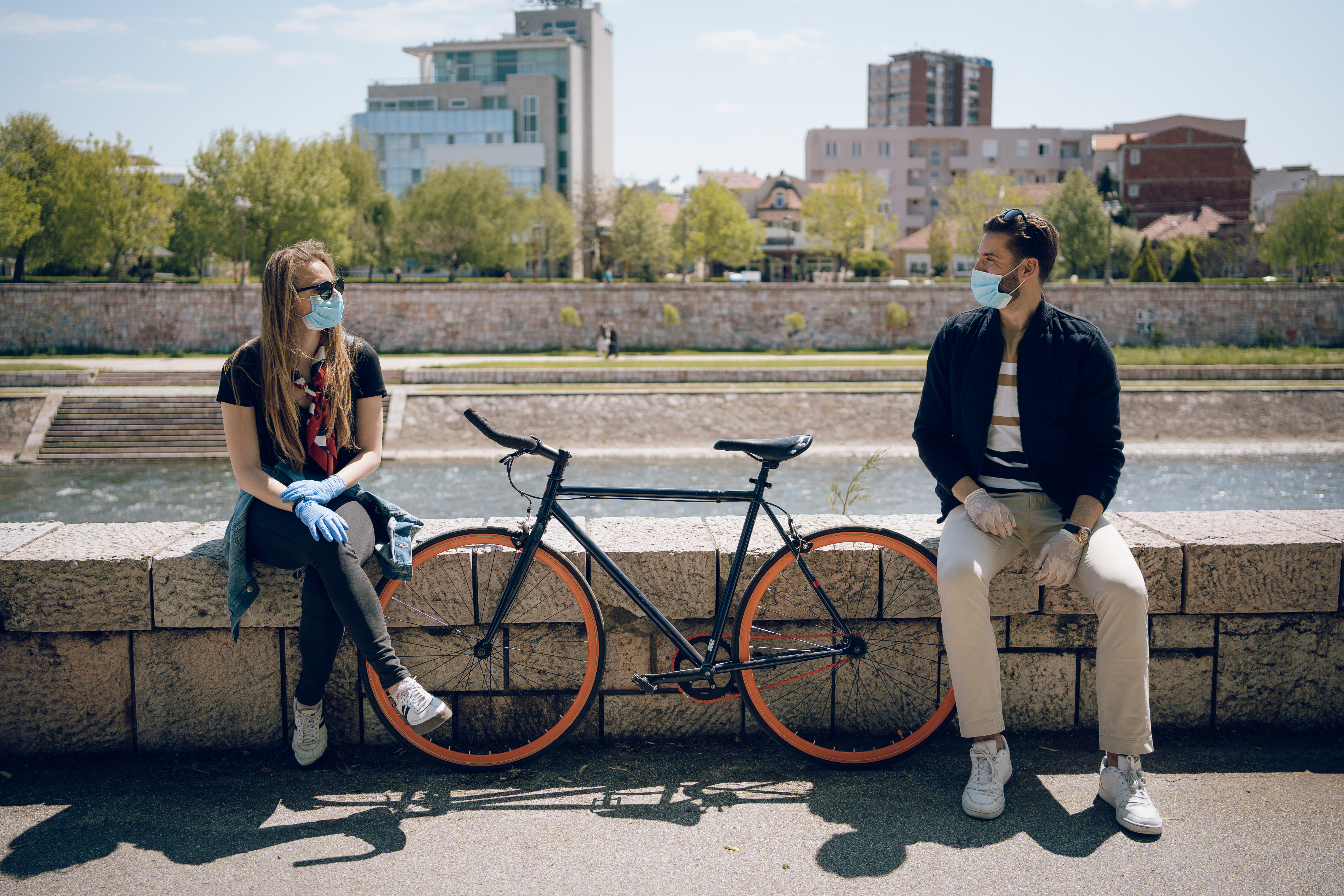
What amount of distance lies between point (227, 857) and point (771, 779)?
1.74m

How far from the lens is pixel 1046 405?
11.4 feet

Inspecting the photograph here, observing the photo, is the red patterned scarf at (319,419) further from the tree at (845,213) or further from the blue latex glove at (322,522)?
the tree at (845,213)

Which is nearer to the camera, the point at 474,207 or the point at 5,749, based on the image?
the point at 5,749

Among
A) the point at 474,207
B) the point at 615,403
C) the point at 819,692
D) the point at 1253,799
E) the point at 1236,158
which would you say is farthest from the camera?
the point at 1236,158

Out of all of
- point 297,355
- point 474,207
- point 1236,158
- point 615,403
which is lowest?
point 615,403

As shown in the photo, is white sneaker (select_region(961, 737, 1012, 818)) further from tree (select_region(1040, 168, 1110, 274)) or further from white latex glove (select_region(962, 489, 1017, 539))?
tree (select_region(1040, 168, 1110, 274))

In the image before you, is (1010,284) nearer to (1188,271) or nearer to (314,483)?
(314,483)

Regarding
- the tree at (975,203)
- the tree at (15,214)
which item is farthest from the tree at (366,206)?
the tree at (975,203)

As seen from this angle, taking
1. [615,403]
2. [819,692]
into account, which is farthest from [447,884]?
[615,403]

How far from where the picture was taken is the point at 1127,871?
9.13 ft

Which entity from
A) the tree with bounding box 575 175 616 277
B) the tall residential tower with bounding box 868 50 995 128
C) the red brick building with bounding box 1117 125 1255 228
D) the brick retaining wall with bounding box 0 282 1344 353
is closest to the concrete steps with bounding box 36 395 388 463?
the brick retaining wall with bounding box 0 282 1344 353

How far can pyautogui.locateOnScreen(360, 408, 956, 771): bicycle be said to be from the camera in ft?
11.5

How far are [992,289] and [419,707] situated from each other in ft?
8.09

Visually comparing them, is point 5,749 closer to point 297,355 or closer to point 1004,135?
point 297,355
